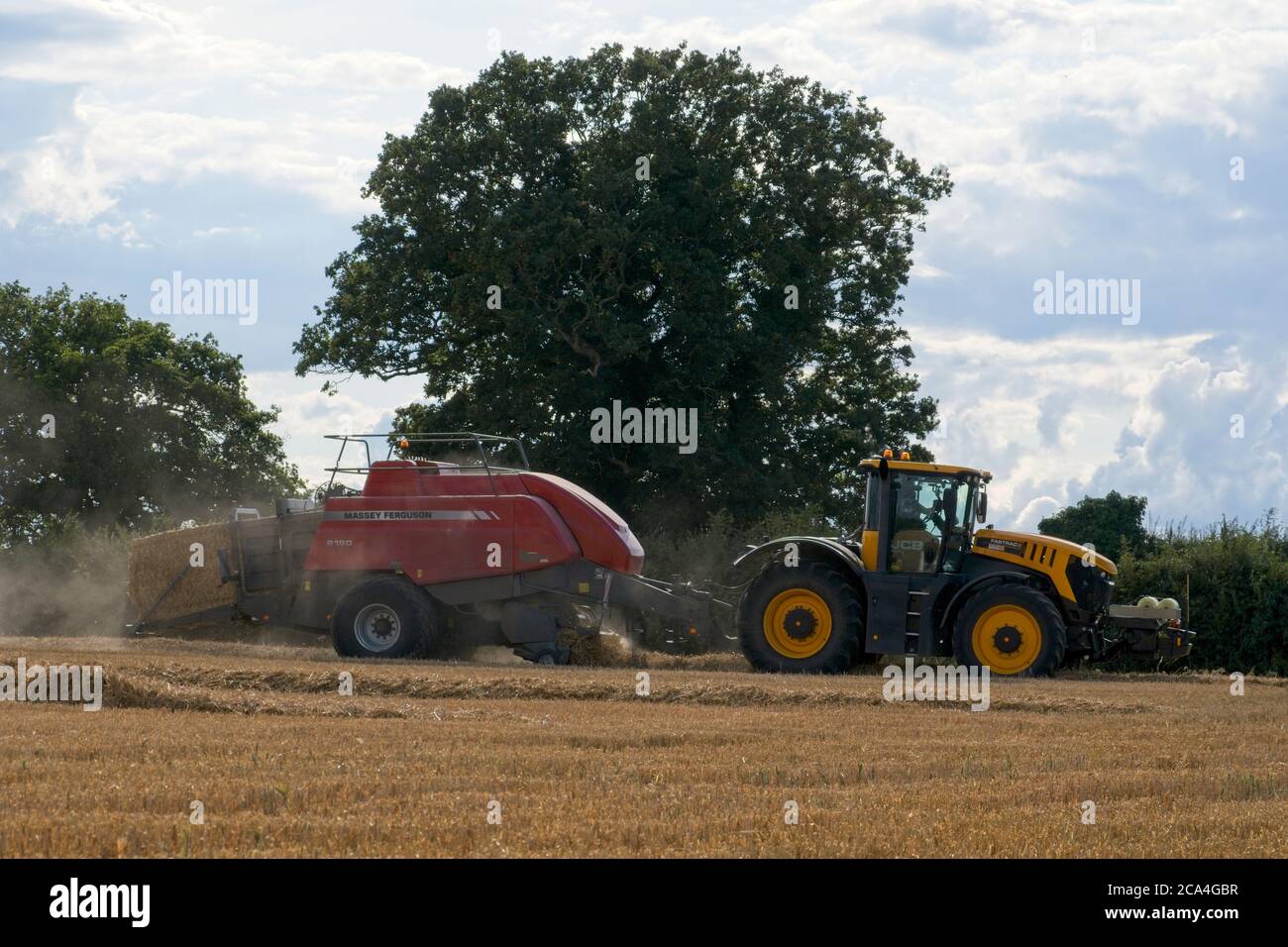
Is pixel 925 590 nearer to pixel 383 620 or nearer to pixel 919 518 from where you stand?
pixel 919 518

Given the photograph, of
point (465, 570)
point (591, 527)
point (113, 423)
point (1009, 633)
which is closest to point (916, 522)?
point (1009, 633)

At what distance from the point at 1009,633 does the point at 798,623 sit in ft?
8.73

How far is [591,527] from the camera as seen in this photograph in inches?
828

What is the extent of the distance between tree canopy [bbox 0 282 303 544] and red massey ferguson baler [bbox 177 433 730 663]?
1068 inches

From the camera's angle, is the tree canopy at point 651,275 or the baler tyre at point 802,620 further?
the tree canopy at point 651,275

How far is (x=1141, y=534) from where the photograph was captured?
27.1 metres

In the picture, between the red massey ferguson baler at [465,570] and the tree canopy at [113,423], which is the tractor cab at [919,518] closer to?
the red massey ferguson baler at [465,570]

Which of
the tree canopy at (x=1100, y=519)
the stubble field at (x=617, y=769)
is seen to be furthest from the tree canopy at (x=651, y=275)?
the stubble field at (x=617, y=769)

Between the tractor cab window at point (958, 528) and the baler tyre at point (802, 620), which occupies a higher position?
the tractor cab window at point (958, 528)

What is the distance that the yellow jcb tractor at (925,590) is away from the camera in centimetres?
1914

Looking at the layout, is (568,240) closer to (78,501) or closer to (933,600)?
(933,600)

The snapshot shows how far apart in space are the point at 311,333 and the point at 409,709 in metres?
23.9

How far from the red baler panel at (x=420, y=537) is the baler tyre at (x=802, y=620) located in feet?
11.1

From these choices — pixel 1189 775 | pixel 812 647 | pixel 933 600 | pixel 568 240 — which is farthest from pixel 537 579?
pixel 568 240
